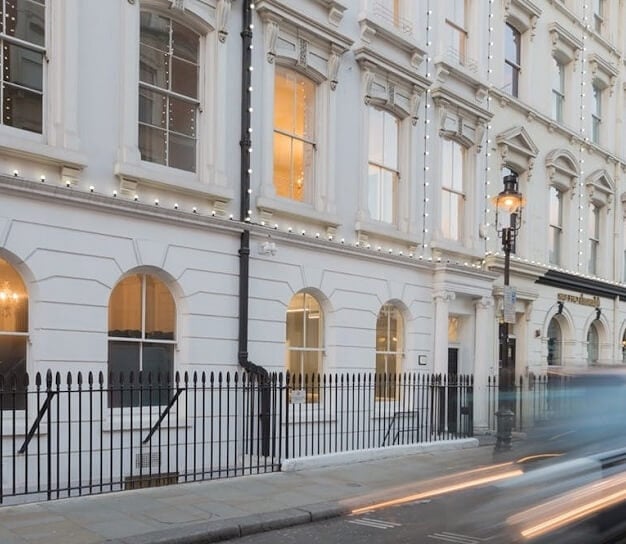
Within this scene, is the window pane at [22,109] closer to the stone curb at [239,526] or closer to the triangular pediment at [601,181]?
the stone curb at [239,526]

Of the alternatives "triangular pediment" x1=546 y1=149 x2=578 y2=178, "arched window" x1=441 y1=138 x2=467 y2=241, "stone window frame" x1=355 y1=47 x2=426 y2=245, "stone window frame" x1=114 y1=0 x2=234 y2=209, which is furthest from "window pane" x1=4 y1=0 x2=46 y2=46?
"triangular pediment" x1=546 y1=149 x2=578 y2=178

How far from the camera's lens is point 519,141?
19953 mm

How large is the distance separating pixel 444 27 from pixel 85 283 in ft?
37.3

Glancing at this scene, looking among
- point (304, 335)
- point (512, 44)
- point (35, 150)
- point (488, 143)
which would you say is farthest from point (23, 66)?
point (512, 44)

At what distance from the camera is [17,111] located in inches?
403

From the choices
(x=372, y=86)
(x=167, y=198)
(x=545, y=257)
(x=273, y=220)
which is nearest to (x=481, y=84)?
(x=372, y=86)

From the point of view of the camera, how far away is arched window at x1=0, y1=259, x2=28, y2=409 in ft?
32.8

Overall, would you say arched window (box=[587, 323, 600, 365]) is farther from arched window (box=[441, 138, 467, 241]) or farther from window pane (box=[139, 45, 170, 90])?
window pane (box=[139, 45, 170, 90])

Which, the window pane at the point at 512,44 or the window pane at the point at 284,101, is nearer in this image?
the window pane at the point at 284,101

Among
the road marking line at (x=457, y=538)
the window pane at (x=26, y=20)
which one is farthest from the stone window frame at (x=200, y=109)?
the road marking line at (x=457, y=538)

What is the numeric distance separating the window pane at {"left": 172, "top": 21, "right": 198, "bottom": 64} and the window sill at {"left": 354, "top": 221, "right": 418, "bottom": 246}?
15.7 feet

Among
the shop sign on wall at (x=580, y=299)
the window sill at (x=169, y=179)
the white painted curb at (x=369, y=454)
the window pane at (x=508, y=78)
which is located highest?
the window pane at (x=508, y=78)

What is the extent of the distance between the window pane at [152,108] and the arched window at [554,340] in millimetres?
14210

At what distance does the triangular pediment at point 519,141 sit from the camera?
1923cm
